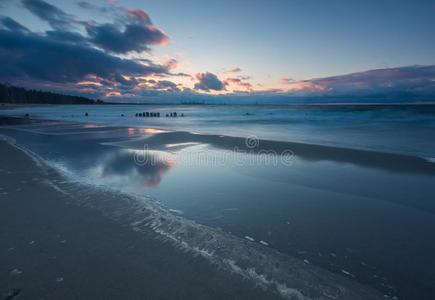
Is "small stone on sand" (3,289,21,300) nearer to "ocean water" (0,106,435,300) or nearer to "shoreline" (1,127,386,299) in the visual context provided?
"shoreline" (1,127,386,299)

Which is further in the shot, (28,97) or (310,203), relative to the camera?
(28,97)

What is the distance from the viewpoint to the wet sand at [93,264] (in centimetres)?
237

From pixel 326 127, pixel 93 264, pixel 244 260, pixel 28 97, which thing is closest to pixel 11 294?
pixel 93 264

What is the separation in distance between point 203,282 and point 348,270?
1.67m

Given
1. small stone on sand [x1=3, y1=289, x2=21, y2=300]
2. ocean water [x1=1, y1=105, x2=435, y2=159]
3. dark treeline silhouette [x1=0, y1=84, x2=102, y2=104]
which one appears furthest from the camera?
dark treeline silhouette [x1=0, y1=84, x2=102, y2=104]

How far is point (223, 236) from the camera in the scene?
11.4 ft

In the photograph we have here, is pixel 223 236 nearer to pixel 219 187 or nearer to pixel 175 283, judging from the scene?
pixel 175 283

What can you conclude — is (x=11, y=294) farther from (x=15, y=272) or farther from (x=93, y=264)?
(x=93, y=264)

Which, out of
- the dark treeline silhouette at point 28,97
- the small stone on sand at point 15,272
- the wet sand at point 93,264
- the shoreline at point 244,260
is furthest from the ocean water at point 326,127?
the dark treeline silhouette at point 28,97

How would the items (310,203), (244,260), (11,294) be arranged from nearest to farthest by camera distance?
(11,294)
(244,260)
(310,203)

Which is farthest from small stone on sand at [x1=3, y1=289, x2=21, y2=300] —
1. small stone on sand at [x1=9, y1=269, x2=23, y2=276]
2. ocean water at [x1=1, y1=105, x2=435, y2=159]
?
ocean water at [x1=1, y1=105, x2=435, y2=159]

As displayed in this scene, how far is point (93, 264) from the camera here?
9.05 ft

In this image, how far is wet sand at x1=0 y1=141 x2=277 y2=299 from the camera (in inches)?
93.4

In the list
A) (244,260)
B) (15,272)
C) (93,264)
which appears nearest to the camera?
(15,272)
